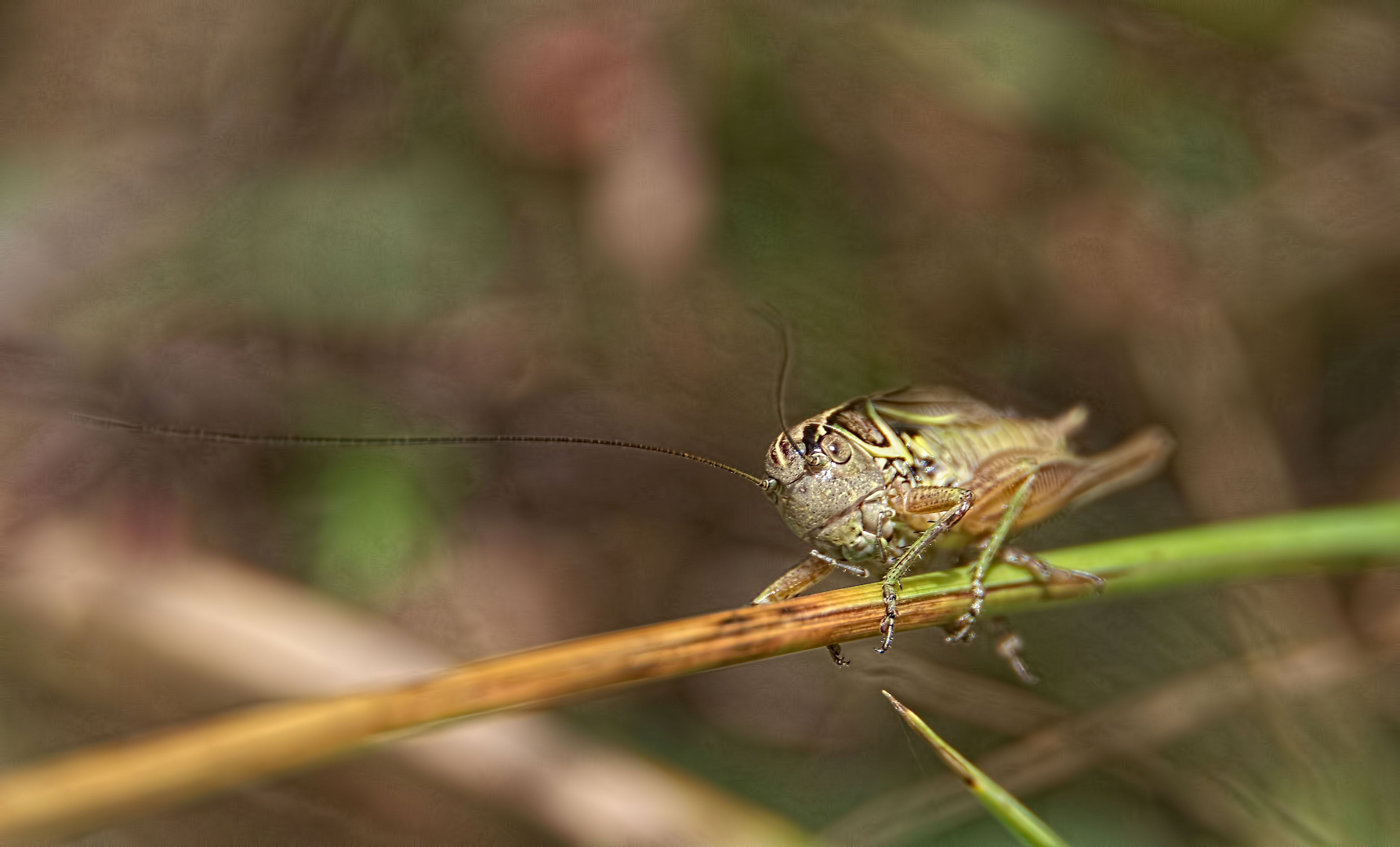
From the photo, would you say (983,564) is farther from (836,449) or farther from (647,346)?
(647,346)

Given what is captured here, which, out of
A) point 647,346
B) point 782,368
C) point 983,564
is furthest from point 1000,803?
point 647,346

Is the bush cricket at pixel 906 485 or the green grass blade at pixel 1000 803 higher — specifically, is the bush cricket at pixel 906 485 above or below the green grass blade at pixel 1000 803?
above

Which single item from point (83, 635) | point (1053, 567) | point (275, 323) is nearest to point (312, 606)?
point (83, 635)

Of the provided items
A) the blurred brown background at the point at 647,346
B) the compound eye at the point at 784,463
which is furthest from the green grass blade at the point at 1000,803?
the blurred brown background at the point at 647,346

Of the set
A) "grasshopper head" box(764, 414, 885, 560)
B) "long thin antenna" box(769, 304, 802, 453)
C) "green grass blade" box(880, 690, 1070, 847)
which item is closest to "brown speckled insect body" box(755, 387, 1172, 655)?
"grasshopper head" box(764, 414, 885, 560)

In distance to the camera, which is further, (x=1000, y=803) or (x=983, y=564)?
(x=983, y=564)

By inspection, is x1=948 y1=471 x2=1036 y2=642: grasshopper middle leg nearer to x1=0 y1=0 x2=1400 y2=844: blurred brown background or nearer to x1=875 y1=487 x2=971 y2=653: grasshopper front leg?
x1=875 y1=487 x2=971 y2=653: grasshopper front leg

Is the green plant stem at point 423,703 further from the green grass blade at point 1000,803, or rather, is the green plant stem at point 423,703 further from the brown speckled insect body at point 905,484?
the green grass blade at point 1000,803
